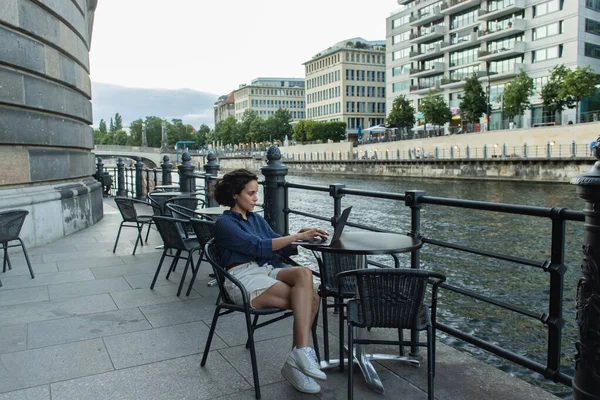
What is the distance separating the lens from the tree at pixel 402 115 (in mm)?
A: 71562

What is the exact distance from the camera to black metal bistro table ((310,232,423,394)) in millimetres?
3080

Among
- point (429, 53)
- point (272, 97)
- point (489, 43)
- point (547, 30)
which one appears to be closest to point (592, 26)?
point (547, 30)

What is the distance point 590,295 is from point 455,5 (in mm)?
71496

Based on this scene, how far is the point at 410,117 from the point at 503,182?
30.5m

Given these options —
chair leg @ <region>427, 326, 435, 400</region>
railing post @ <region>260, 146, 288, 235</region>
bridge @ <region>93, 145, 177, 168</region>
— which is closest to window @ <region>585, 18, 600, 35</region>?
bridge @ <region>93, 145, 177, 168</region>

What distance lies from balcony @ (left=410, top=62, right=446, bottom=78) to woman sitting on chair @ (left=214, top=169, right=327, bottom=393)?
7090cm

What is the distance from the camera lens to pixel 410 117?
72.0 m

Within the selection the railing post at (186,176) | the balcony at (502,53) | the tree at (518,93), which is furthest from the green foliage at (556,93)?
the railing post at (186,176)

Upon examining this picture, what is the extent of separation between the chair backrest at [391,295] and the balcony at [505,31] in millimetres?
61015

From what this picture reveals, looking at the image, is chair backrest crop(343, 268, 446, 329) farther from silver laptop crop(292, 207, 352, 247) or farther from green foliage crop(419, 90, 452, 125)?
green foliage crop(419, 90, 452, 125)

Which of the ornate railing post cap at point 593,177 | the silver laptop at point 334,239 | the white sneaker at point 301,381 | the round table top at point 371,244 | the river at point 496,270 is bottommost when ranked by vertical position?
the river at point 496,270

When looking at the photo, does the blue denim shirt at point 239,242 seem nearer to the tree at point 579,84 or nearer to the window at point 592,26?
the tree at point 579,84

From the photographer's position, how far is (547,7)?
179ft

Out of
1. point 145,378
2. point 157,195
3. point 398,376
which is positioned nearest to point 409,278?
point 398,376
